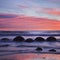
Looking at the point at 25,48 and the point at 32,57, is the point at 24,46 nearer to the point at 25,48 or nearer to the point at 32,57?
the point at 25,48

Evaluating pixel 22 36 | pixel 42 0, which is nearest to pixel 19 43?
pixel 22 36

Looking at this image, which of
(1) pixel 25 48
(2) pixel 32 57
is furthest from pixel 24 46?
(2) pixel 32 57

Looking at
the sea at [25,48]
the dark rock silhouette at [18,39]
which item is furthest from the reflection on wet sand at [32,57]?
the dark rock silhouette at [18,39]

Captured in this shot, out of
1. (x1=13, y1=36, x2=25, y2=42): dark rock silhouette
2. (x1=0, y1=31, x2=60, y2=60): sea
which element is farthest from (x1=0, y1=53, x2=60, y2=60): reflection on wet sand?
(x1=13, y1=36, x2=25, y2=42): dark rock silhouette

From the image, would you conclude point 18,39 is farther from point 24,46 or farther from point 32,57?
point 32,57

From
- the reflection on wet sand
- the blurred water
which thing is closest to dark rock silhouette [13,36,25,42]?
the blurred water

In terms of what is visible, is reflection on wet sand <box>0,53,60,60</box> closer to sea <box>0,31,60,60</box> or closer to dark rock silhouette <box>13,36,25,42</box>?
sea <box>0,31,60,60</box>

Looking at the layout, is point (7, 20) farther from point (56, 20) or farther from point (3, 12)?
point (56, 20)


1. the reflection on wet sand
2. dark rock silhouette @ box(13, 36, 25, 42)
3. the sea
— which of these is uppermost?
dark rock silhouette @ box(13, 36, 25, 42)

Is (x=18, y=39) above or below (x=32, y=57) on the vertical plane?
above

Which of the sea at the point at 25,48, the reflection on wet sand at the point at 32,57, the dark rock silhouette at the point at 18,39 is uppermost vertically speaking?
the dark rock silhouette at the point at 18,39

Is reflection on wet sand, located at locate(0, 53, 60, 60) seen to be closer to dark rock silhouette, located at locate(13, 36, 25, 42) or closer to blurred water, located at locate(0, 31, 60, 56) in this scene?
blurred water, located at locate(0, 31, 60, 56)

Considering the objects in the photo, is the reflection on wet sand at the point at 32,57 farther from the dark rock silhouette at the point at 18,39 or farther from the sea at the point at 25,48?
the dark rock silhouette at the point at 18,39

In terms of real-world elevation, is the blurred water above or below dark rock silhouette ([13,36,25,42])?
below
